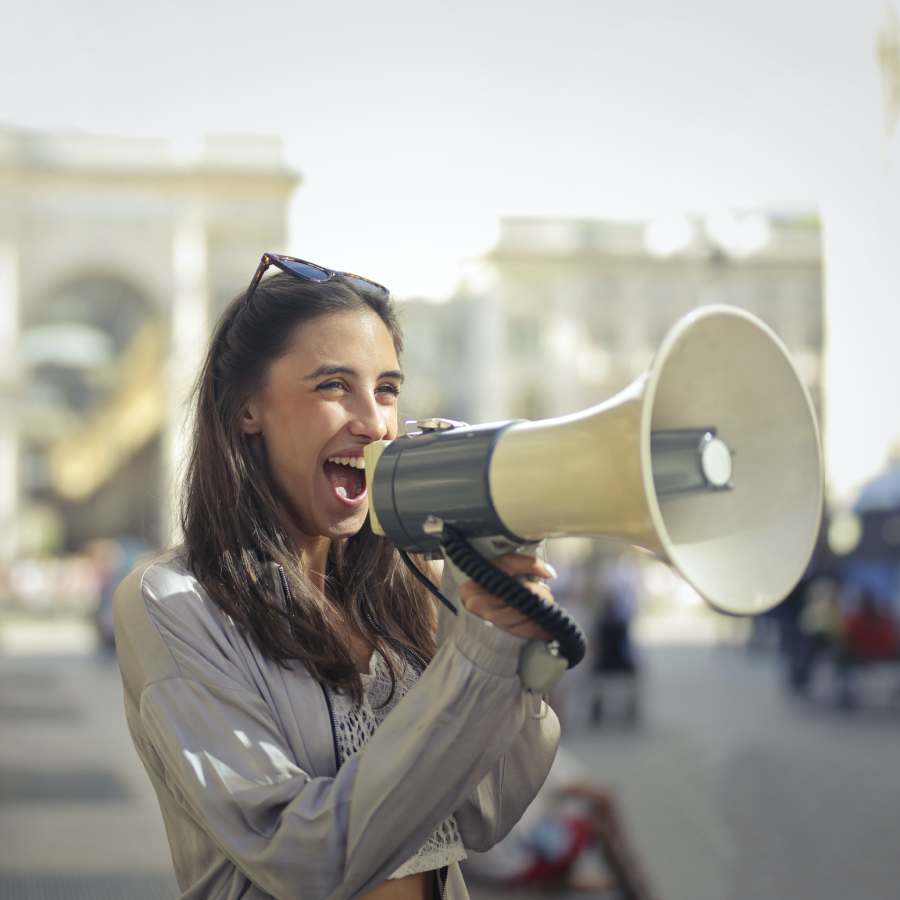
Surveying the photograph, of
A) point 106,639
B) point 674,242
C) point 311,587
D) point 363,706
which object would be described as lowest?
point 106,639

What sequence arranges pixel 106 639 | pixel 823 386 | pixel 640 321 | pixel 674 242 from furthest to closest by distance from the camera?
pixel 640 321 < pixel 106 639 < pixel 674 242 < pixel 823 386

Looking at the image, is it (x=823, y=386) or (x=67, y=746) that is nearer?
(x=823, y=386)

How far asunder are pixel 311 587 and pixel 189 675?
7.9 inches

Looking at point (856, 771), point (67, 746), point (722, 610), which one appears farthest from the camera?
point (67, 746)

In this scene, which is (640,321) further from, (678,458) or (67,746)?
(678,458)

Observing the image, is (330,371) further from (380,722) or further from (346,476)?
(380,722)

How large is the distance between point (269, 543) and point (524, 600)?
340 mm

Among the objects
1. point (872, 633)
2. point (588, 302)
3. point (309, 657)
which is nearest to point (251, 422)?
point (309, 657)

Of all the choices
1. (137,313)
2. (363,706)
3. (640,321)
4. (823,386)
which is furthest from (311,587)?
(137,313)

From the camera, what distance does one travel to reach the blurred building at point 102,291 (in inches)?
898

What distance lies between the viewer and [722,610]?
3.44 ft

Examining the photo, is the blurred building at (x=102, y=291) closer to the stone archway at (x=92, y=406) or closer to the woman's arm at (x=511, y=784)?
the stone archway at (x=92, y=406)

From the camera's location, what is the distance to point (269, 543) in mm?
1292

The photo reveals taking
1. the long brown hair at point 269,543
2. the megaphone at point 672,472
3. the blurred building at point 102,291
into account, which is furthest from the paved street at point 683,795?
the blurred building at point 102,291
